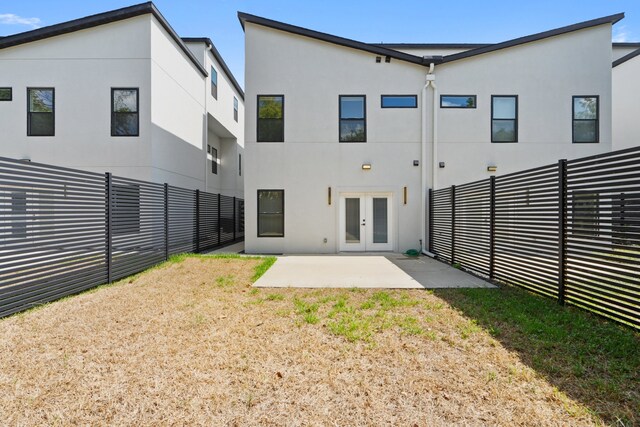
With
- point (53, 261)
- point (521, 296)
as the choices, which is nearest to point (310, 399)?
point (521, 296)

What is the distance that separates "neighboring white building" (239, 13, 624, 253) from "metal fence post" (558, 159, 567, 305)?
18.8 feet

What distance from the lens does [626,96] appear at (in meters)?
14.2

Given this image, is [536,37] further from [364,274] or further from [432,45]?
[364,274]

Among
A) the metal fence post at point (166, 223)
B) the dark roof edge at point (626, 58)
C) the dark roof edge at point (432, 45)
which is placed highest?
the dark roof edge at point (432, 45)

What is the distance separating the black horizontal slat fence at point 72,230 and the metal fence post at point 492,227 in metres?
7.64

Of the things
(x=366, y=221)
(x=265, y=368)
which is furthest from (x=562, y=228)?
(x=366, y=221)

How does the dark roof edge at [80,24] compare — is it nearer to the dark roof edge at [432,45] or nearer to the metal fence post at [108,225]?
the metal fence post at [108,225]

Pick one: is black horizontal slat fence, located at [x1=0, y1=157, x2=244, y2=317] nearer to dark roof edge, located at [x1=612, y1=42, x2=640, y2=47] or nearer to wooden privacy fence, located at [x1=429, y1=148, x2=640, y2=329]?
wooden privacy fence, located at [x1=429, y1=148, x2=640, y2=329]

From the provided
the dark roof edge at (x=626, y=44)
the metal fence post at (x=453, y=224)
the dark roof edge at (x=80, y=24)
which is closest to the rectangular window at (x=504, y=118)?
the metal fence post at (x=453, y=224)

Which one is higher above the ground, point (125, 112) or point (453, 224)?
point (125, 112)

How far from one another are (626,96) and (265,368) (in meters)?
19.1

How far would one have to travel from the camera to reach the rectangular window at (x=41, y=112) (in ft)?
34.2

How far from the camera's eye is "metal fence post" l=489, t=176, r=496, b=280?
21.7 feet

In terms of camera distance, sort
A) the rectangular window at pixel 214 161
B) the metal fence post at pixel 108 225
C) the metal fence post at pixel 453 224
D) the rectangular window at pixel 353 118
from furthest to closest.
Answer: the rectangular window at pixel 214 161
the rectangular window at pixel 353 118
the metal fence post at pixel 453 224
the metal fence post at pixel 108 225
